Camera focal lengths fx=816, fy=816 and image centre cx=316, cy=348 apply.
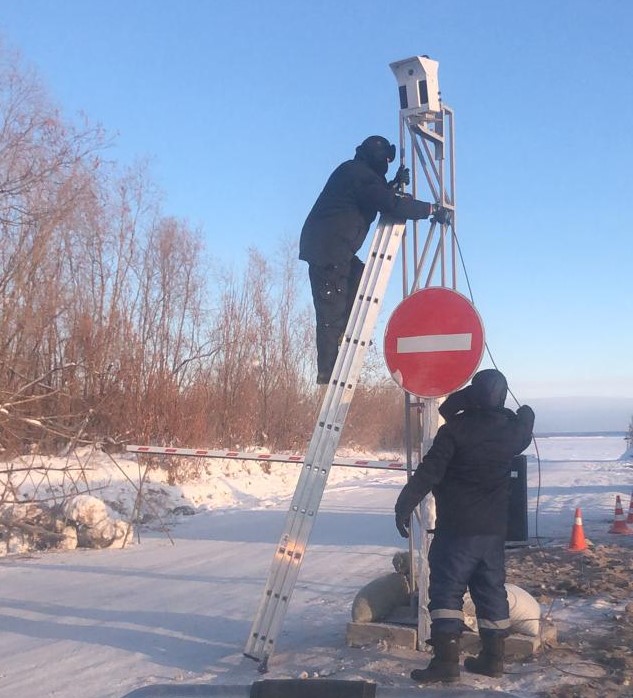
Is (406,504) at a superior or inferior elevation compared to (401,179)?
inferior

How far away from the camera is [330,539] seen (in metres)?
11.3

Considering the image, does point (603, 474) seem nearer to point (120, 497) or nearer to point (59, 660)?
point (120, 497)

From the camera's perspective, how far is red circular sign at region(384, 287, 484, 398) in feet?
17.1

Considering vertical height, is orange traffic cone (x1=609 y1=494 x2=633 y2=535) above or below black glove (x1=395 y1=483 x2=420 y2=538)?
below

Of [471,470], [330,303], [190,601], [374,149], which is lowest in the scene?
[190,601]

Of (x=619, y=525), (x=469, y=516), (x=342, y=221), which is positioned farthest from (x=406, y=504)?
(x=619, y=525)

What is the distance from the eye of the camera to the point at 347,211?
5445 millimetres

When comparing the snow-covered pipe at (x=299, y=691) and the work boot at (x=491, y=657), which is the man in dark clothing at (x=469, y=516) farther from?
the snow-covered pipe at (x=299, y=691)

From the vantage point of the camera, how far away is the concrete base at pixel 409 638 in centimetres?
514

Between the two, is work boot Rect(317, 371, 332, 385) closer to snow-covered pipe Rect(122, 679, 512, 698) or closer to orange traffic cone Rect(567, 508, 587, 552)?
snow-covered pipe Rect(122, 679, 512, 698)

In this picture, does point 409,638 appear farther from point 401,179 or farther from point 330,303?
point 401,179

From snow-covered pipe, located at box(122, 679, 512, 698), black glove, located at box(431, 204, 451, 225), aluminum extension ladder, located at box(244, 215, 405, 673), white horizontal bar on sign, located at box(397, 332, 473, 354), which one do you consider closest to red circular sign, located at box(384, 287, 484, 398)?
white horizontal bar on sign, located at box(397, 332, 473, 354)

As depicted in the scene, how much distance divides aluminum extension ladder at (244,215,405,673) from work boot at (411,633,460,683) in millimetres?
984

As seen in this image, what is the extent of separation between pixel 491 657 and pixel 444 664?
0.33 m
